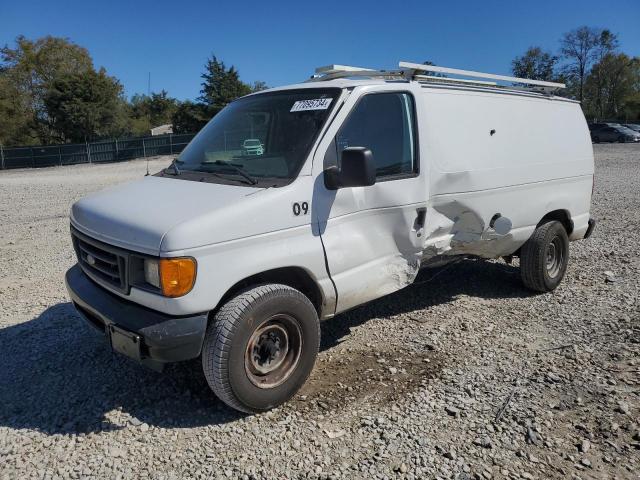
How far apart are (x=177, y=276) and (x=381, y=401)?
5.68 feet

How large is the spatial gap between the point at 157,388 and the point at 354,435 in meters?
1.56

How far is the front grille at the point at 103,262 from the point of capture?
3176 millimetres

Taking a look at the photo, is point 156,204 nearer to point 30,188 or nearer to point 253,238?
point 253,238

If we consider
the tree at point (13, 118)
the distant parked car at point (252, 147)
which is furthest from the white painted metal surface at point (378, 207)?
the tree at point (13, 118)

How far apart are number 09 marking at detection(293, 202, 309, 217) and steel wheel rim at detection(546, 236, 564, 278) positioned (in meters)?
→ 3.59

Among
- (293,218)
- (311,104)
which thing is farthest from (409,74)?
(293,218)

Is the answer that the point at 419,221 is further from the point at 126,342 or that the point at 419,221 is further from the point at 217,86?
the point at 217,86

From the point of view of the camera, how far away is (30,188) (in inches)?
711

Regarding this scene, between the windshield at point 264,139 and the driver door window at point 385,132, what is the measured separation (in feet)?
0.75

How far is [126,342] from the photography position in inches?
119

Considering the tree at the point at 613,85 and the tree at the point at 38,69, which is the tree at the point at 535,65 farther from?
the tree at the point at 38,69

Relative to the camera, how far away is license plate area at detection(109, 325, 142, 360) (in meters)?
2.96

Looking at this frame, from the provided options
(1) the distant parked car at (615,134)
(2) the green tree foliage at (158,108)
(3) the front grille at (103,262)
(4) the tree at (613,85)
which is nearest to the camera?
(3) the front grille at (103,262)

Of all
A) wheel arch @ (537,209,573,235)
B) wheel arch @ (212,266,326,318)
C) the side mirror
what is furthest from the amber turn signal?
wheel arch @ (537,209,573,235)
